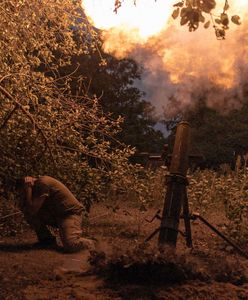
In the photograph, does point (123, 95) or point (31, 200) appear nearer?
point (31, 200)

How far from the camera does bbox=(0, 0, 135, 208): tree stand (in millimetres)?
7496

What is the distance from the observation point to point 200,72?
9883 mm

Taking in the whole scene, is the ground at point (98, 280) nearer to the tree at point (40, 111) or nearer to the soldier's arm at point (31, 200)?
the soldier's arm at point (31, 200)

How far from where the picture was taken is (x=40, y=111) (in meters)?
8.02

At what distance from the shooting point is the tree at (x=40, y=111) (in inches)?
295

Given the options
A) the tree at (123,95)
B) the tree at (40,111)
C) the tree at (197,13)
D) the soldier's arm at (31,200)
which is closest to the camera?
the tree at (197,13)

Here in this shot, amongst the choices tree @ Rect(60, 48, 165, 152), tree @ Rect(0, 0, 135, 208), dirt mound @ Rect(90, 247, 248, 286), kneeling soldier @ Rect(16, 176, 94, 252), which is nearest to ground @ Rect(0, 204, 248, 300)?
dirt mound @ Rect(90, 247, 248, 286)

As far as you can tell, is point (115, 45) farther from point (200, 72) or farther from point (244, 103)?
point (244, 103)

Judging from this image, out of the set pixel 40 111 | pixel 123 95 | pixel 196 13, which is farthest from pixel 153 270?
pixel 123 95

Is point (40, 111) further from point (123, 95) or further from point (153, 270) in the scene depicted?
point (123, 95)

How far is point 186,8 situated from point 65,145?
5.02m

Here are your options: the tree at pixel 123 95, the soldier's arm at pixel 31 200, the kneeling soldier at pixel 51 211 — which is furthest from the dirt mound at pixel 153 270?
the tree at pixel 123 95

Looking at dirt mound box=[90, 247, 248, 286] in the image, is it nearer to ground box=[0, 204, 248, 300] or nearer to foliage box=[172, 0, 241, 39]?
ground box=[0, 204, 248, 300]

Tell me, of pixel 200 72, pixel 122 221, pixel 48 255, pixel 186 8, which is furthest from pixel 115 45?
pixel 186 8
